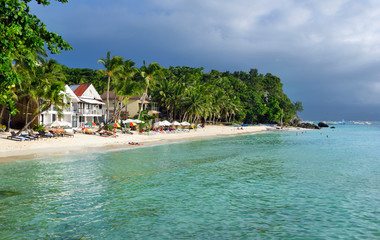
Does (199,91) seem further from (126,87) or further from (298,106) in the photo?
(298,106)

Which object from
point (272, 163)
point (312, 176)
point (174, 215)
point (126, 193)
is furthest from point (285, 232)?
point (272, 163)

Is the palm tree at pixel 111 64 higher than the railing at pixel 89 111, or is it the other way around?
the palm tree at pixel 111 64

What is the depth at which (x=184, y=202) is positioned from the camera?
40.1 ft

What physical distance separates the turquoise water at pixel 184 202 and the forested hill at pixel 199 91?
26484mm

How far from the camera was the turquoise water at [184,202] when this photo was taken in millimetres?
9047

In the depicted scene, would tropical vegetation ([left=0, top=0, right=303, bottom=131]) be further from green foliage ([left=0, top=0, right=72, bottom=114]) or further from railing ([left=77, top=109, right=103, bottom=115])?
railing ([left=77, top=109, right=103, bottom=115])

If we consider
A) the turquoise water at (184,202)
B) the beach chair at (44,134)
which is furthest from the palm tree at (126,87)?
the turquoise water at (184,202)

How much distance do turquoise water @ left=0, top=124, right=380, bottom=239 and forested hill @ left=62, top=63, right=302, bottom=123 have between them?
26484 mm

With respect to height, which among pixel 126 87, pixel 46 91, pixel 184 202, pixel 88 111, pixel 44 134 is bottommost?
pixel 184 202

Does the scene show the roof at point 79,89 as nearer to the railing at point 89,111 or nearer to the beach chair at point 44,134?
the railing at point 89,111

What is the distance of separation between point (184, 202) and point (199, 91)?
2476 inches

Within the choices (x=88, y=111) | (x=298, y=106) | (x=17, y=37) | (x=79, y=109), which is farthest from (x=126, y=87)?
(x=298, y=106)

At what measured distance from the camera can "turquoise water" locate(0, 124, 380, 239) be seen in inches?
356

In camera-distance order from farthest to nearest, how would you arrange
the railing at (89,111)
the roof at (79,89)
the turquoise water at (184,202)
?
the roof at (79,89)
the railing at (89,111)
the turquoise water at (184,202)
